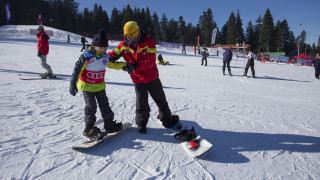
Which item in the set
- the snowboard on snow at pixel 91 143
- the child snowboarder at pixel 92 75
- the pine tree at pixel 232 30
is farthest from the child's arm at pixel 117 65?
the pine tree at pixel 232 30

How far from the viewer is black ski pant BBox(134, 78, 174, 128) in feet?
9.75

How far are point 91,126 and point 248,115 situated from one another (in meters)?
3.20

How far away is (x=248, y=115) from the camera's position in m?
4.21

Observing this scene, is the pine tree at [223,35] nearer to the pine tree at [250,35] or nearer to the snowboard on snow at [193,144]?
the pine tree at [250,35]

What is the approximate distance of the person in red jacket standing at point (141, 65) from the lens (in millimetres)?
2752

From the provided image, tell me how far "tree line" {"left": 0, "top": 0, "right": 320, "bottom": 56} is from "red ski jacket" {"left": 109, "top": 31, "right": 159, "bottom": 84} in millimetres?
57091

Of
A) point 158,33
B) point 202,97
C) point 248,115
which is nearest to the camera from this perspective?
point 248,115

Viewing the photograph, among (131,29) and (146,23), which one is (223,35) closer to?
(146,23)

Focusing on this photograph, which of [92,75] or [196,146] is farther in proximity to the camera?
[92,75]

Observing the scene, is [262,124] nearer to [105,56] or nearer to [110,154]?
[110,154]

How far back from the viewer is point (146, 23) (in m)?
70.9

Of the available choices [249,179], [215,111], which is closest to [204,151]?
[249,179]

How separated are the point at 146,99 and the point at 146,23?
7218 cm

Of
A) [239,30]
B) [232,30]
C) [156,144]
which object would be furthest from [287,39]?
[156,144]
